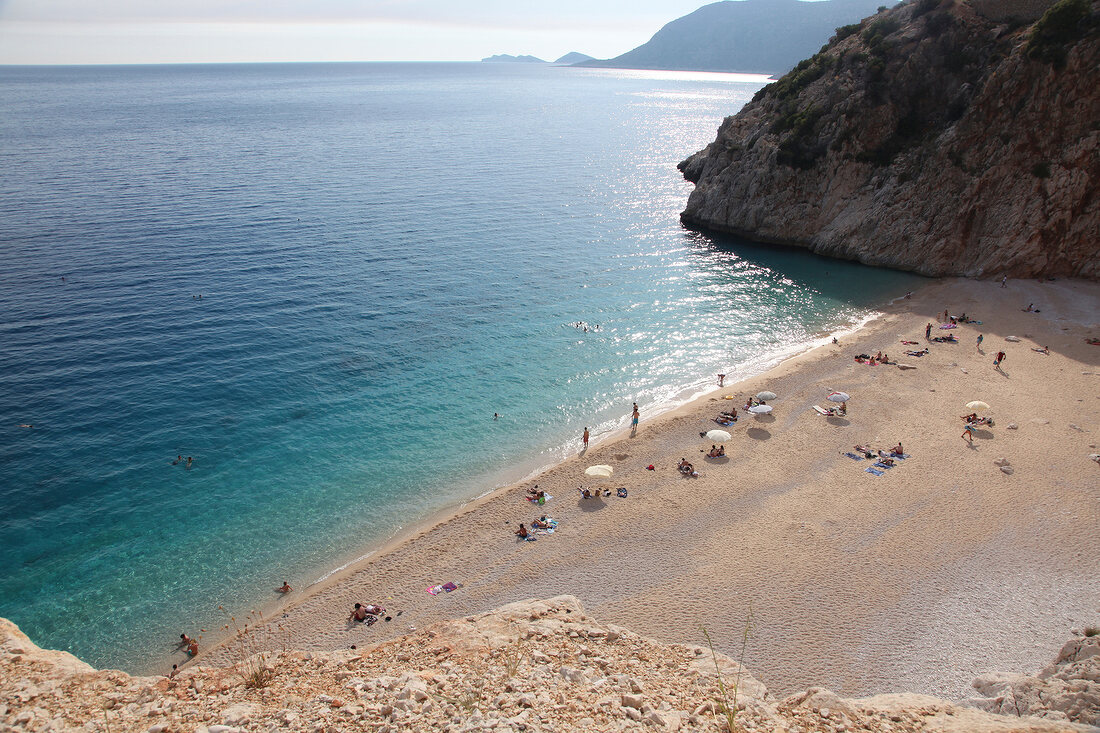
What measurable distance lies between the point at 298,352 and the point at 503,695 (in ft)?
114

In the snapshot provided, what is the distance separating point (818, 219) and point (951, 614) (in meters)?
52.5

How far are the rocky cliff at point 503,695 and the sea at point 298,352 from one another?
25.2 ft

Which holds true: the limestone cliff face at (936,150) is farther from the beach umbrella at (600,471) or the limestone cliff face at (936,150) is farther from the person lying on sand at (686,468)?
the beach umbrella at (600,471)

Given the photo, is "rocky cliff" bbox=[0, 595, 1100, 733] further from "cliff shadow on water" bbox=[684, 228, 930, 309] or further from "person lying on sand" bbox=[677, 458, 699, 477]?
Result: "cliff shadow on water" bbox=[684, 228, 930, 309]

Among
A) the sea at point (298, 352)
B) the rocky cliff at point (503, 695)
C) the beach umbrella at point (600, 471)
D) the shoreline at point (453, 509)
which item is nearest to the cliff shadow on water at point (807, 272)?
the sea at point (298, 352)

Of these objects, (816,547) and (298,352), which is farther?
(298,352)

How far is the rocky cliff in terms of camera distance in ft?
42.8

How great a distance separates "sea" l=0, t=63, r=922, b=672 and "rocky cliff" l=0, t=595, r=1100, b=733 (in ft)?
25.2

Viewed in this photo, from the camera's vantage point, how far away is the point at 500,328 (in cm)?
4750

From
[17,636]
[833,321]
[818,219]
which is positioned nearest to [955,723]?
[17,636]

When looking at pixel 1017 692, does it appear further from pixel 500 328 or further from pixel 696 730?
pixel 500 328

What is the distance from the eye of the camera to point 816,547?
951 inches

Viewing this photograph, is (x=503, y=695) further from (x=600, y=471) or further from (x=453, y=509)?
(x=600, y=471)

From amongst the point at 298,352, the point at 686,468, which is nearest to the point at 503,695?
the point at 686,468
